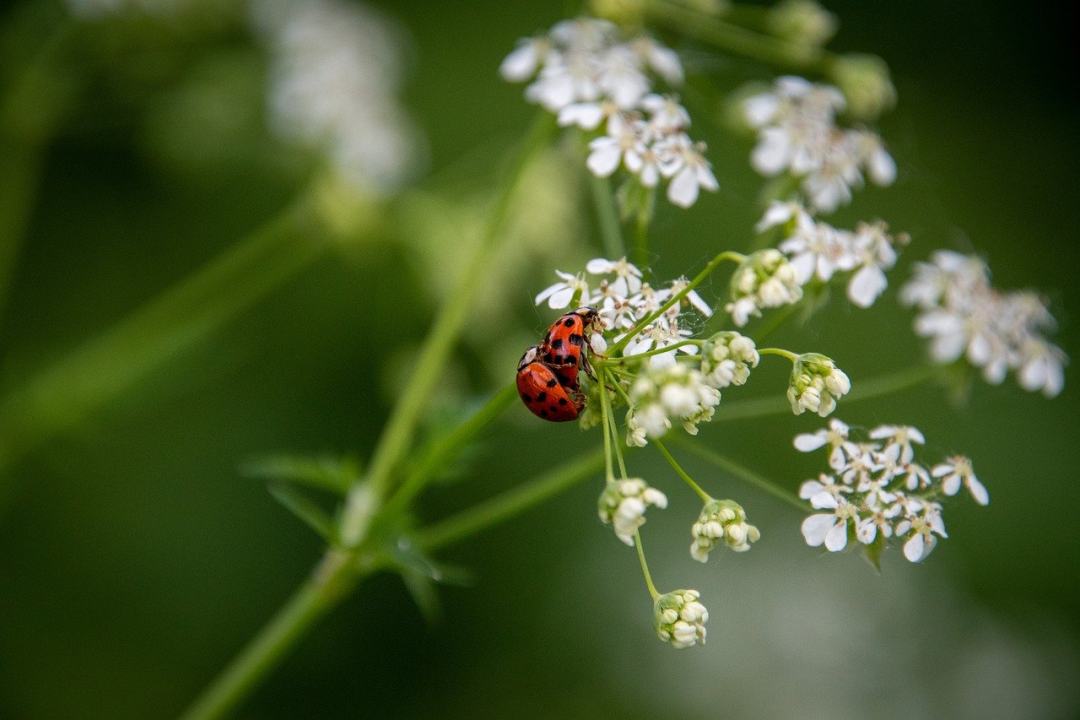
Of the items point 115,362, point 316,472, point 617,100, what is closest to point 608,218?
point 617,100

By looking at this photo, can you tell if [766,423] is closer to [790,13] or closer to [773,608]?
[773,608]

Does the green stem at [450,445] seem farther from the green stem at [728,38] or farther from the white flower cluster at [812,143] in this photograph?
the green stem at [728,38]

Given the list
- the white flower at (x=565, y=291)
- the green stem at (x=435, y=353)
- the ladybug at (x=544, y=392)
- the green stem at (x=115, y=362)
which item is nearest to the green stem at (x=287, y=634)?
the green stem at (x=435, y=353)

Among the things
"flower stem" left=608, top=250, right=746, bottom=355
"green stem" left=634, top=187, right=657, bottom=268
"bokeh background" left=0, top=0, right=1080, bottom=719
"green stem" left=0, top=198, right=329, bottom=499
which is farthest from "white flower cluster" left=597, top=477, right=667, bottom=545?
"green stem" left=0, top=198, right=329, bottom=499

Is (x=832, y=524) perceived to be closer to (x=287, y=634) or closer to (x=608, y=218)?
(x=608, y=218)

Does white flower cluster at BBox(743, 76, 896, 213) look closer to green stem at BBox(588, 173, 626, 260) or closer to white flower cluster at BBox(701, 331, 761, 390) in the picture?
green stem at BBox(588, 173, 626, 260)

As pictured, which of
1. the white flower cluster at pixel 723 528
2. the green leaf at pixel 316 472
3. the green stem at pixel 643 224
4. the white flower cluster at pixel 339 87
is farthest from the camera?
the white flower cluster at pixel 339 87
